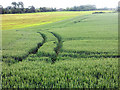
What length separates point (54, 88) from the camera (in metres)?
10.4

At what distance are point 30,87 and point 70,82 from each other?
3.12m

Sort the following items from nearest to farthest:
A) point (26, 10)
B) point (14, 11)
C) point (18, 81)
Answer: point (18, 81) → point (14, 11) → point (26, 10)

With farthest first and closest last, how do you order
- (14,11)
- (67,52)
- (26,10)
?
(26,10) < (14,11) < (67,52)

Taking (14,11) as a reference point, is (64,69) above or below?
below

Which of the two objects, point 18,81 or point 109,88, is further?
point 18,81

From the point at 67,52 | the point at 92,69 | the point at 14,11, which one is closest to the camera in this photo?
the point at 92,69

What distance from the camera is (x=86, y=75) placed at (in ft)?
40.0

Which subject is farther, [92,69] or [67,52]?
[67,52]

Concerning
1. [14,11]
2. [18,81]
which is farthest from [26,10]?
[18,81]

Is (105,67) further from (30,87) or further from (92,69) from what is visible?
(30,87)

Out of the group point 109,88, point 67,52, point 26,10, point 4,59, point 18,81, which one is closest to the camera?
point 109,88

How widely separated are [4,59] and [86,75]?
34.7ft

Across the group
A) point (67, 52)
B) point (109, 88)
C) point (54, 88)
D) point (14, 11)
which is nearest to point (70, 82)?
point (54, 88)

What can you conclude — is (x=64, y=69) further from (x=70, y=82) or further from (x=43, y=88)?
(x=43, y=88)
